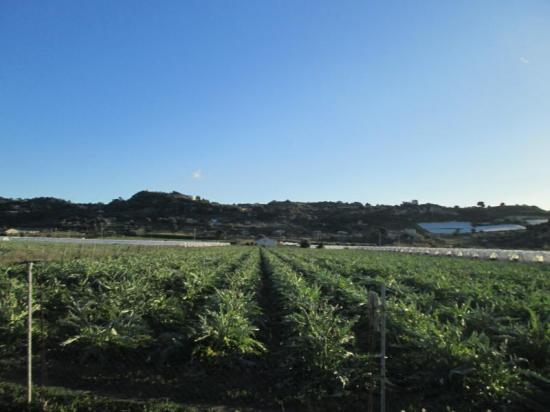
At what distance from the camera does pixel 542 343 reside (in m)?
6.59

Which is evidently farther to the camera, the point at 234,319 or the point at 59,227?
the point at 59,227

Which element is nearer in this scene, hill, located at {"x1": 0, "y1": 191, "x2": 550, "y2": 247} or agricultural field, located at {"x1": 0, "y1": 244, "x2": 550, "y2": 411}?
agricultural field, located at {"x1": 0, "y1": 244, "x2": 550, "y2": 411}

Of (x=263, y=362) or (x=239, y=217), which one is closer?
(x=263, y=362)

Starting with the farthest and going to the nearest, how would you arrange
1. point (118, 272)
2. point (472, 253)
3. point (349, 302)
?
point (472, 253) < point (118, 272) < point (349, 302)

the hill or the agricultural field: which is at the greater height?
the hill

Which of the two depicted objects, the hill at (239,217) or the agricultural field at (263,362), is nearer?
the agricultural field at (263,362)

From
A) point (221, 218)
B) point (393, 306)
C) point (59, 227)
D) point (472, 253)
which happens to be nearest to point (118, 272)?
point (393, 306)

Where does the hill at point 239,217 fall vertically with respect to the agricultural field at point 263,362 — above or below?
above

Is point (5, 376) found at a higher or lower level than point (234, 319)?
lower

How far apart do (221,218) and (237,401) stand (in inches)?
4626

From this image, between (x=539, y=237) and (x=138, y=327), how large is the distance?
250ft

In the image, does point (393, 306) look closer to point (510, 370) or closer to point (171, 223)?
point (510, 370)

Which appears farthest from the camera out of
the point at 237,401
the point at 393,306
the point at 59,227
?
the point at 59,227

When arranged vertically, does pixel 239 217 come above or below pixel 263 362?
above
